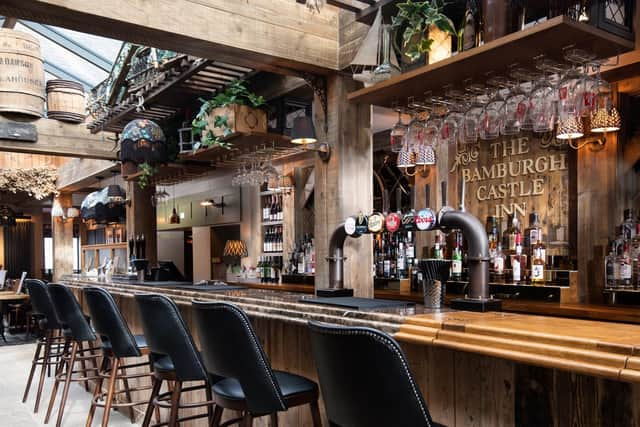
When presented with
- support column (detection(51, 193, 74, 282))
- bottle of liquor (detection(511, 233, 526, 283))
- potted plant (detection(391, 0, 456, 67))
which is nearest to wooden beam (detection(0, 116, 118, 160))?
support column (detection(51, 193, 74, 282))

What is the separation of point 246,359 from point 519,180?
11.1 ft

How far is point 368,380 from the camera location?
4.72ft

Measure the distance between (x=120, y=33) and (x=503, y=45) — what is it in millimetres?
1909

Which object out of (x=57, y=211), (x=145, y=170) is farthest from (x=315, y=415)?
(x=57, y=211)

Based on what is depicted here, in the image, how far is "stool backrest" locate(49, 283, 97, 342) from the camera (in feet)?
12.8

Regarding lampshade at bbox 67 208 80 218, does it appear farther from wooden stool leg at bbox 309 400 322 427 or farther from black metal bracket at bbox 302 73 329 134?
wooden stool leg at bbox 309 400 322 427

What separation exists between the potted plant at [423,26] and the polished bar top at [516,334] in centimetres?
135

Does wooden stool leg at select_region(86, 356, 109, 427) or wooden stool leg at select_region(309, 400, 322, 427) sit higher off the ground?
wooden stool leg at select_region(309, 400, 322, 427)

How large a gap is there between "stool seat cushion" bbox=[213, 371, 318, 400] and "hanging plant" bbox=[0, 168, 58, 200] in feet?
26.7

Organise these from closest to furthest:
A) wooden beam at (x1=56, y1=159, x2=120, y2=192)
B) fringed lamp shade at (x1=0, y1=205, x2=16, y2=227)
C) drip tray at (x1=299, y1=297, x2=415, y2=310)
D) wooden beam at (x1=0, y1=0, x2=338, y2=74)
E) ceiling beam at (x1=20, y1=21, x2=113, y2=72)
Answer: drip tray at (x1=299, y1=297, x2=415, y2=310) < wooden beam at (x1=0, y1=0, x2=338, y2=74) < ceiling beam at (x1=20, y1=21, x2=113, y2=72) < wooden beam at (x1=56, y1=159, x2=120, y2=192) < fringed lamp shade at (x1=0, y1=205, x2=16, y2=227)

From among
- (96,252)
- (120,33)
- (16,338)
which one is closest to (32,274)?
(96,252)

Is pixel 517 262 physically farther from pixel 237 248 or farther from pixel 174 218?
pixel 174 218

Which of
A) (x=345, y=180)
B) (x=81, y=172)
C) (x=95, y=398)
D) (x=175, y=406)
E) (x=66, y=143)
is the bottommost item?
(x=95, y=398)

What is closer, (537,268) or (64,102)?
(537,268)
